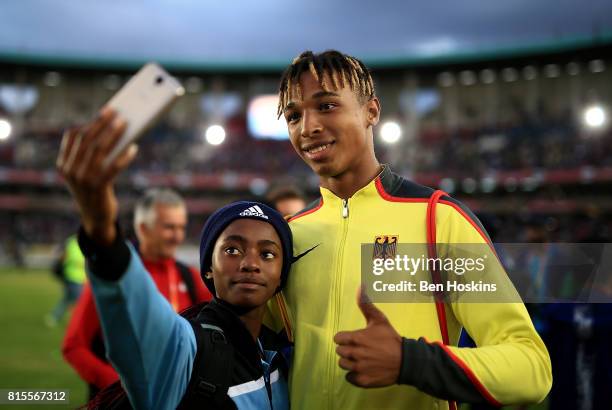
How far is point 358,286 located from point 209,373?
64 cm

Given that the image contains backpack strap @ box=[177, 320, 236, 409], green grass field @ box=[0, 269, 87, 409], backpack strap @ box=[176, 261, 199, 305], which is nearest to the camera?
backpack strap @ box=[177, 320, 236, 409]

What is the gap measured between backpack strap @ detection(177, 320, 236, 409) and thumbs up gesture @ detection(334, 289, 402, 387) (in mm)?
447

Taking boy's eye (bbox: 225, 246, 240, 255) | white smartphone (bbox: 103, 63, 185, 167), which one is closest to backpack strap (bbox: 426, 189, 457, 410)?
boy's eye (bbox: 225, 246, 240, 255)

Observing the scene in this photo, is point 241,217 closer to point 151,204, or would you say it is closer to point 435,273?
point 435,273

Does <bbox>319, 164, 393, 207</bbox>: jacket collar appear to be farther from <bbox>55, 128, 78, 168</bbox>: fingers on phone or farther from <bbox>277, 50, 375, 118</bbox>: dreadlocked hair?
<bbox>55, 128, 78, 168</bbox>: fingers on phone

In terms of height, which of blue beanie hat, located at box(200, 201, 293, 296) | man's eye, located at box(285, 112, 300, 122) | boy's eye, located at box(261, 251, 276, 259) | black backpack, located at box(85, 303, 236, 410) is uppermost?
man's eye, located at box(285, 112, 300, 122)

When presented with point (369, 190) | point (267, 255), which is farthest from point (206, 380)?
point (369, 190)

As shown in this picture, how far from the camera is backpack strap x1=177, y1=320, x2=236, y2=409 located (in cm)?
160

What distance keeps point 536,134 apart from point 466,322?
3582 cm

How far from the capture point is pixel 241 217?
6.62ft

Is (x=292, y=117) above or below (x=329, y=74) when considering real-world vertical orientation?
below

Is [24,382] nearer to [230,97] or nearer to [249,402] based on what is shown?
[249,402]

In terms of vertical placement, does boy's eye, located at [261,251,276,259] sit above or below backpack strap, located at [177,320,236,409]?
above

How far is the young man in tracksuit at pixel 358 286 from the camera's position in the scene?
1.51 meters
